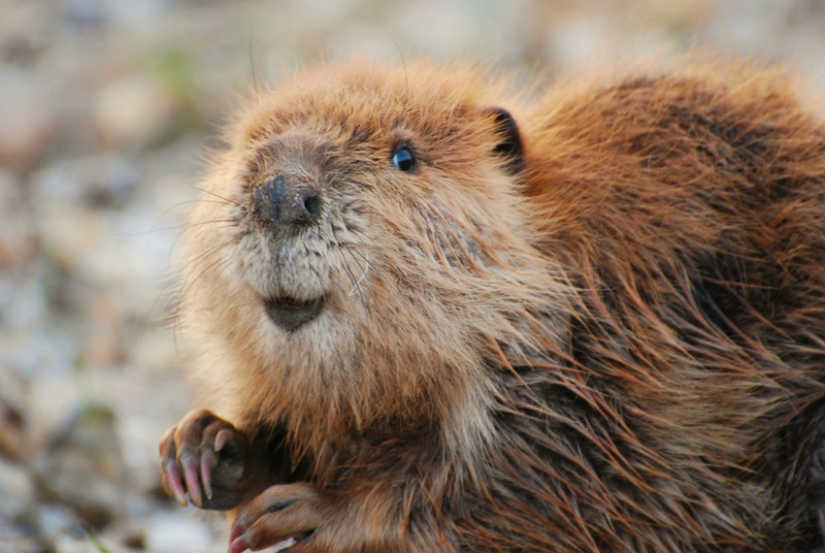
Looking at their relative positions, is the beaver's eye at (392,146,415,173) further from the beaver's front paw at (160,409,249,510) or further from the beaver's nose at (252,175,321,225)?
the beaver's front paw at (160,409,249,510)

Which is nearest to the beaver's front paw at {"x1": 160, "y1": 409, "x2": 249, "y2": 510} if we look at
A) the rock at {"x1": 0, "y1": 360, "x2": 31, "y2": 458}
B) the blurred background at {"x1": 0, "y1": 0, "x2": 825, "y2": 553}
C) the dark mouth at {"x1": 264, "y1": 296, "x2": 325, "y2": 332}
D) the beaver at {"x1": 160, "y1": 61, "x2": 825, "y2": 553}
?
the beaver at {"x1": 160, "y1": 61, "x2": 825, "y2": 553}

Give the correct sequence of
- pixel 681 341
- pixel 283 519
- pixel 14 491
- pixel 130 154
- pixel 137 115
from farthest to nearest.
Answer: pixel 137 115, pixel 130 154, pixel 14 491, pixel 681 341, pixel 283 519

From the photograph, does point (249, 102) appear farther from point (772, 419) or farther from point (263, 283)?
point (772, 419)

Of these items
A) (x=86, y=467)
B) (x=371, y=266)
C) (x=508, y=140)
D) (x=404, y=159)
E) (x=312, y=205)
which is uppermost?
(x=508, y=140)

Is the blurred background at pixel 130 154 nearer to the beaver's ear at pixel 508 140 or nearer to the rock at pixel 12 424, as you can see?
the rock at pixel 12 424

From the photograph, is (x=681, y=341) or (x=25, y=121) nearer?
(x=681, y=341)

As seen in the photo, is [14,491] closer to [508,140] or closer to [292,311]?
[292,311]

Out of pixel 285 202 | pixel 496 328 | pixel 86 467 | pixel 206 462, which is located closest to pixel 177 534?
pixel 86 467
